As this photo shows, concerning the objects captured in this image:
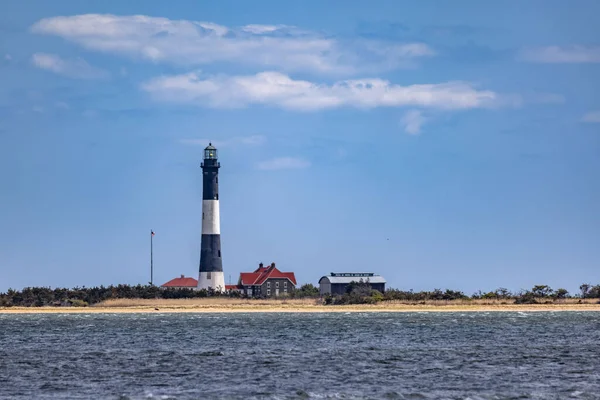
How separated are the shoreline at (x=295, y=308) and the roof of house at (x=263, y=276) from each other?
449 inches

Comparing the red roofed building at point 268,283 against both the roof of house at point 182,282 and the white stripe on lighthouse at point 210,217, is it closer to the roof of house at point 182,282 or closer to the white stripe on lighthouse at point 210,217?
the roof of house at point 182,282

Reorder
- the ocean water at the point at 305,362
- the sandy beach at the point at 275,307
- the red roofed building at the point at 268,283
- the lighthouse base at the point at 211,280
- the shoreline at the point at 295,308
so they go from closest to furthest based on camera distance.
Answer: the ocean water at the point at 305,362
the shoreline at the point at 295,308
the sandy beach at the point at 275,307
the lighthouse base at the point at 211,280
the red roofed building at the point at 268,283

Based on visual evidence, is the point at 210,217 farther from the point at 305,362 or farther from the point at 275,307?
the point at 305,362

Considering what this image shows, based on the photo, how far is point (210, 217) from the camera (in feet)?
358

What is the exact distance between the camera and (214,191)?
110 metres

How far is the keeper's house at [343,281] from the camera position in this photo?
119438 millimetres

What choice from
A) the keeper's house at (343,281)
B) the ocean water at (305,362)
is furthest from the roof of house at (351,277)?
the ocean water at (305,362)

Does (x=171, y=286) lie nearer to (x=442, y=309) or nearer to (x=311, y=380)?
(x=442, y=309)

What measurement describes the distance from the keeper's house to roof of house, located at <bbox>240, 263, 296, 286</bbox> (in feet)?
15.1

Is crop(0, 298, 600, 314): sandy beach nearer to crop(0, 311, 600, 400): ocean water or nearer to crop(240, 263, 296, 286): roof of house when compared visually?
crop(240, 263, 296, 286): roof of house

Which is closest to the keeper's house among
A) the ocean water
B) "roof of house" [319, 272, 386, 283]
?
"roof of house" [319, 272, 386, 283]

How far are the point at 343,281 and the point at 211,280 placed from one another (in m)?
16.0

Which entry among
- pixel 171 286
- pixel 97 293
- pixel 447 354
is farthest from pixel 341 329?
pixel 171 286

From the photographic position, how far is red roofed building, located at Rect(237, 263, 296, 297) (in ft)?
404
